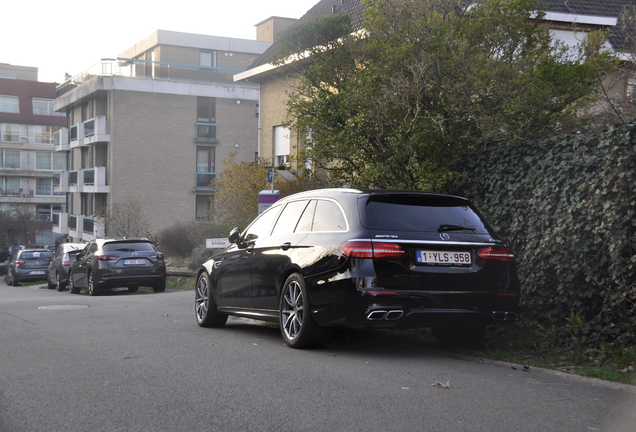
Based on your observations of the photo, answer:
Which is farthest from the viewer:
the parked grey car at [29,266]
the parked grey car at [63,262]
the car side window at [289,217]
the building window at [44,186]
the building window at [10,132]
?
the building window at [44,186]

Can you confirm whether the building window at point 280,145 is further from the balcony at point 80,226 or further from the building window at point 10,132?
the building window at point 10,132

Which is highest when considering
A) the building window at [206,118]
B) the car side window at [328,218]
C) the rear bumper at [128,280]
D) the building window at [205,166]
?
the building window at [206,118]

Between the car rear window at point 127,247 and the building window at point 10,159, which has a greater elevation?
the building window at point 10,159

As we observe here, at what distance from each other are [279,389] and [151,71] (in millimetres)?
44784

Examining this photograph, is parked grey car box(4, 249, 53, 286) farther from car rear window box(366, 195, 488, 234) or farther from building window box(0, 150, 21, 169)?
building window box(0, 150, 21, 169)

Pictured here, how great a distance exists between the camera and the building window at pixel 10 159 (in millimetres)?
84938

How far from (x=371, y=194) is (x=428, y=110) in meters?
4.42

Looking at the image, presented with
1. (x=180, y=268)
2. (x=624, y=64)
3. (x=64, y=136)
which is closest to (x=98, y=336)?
(x=624, y=64)

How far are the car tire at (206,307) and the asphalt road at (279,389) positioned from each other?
122 cm

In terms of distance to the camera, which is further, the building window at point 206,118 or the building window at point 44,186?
the building window at point 44,186

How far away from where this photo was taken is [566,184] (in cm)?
789

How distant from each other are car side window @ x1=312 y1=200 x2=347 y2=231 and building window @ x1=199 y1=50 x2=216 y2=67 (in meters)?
50.9

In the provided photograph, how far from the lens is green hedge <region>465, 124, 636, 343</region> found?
7098 mm

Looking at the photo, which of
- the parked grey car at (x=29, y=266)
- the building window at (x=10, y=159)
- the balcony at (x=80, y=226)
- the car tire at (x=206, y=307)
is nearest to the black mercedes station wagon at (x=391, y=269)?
the car tire at (x=206, y=307)
